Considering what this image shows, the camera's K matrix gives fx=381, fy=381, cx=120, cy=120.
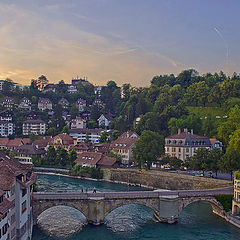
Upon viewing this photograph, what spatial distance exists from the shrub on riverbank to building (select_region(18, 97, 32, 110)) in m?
75.2

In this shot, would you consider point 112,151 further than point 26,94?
No

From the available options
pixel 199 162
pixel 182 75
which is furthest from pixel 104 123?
pixel 199 162

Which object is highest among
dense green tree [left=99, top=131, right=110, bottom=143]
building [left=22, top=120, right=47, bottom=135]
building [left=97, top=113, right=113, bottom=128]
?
building [left=97, top=113, right=113, bottom=128]

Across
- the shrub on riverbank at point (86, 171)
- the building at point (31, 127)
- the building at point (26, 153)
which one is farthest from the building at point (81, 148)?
the building at point (31, 127)

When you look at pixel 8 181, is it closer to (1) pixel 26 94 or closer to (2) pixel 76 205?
(2) pixel 76 205

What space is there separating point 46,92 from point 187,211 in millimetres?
128080

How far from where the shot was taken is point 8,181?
30.8 m

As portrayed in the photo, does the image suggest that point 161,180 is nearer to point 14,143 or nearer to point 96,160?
point 96,160

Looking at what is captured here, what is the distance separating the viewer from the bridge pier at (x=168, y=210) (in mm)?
46281

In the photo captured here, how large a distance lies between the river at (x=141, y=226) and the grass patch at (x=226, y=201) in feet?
5.47

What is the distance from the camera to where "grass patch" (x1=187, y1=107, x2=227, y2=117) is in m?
105

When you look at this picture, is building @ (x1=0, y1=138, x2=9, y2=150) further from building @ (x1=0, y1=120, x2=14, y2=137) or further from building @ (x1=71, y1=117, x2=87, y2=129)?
building @ (x1=71, y1=117, x2=87, y2=129)

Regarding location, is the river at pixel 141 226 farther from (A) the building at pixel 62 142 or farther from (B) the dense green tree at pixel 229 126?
(A) the building at pixel 62 142

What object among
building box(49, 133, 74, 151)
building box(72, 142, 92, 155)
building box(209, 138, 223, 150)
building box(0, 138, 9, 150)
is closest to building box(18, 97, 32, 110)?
building box(0, 138, 9, 150)
